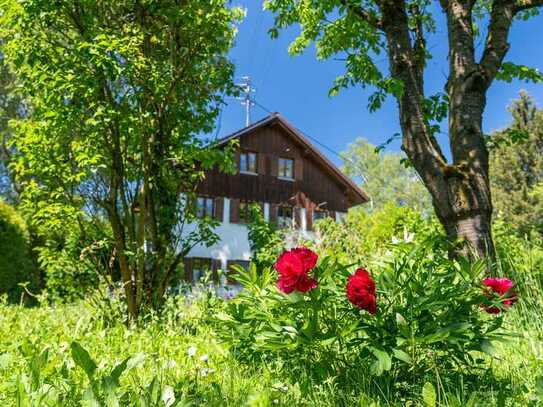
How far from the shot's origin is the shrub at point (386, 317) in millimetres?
2307

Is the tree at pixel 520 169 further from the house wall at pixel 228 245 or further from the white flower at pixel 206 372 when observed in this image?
the white flower at pixel 206 372

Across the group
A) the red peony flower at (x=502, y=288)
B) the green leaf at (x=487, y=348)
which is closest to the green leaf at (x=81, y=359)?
the green leaf at (x=487, y=348)

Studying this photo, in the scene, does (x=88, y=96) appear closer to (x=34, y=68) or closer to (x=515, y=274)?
(x=34, y=68)

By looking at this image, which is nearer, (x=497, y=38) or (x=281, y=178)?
(x=497, y=38)

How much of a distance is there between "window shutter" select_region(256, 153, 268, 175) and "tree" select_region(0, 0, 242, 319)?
1797cm

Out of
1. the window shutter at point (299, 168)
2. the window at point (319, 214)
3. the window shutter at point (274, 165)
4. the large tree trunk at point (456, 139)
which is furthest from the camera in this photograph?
the window at point (319, 214)

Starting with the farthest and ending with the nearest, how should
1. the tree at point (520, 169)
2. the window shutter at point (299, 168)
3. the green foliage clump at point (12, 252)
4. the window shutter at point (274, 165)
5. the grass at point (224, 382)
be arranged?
the tree at point (520, 169)
the window shutter at point (299, 168)
the window shutter at point (274, 165)
the green foliage clump at point (12, 252)
the grass at point (224, 382)

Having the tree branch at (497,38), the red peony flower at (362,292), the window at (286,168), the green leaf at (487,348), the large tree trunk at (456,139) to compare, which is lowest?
the green leaf at (487,348)

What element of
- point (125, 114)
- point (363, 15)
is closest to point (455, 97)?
point (363, 15)

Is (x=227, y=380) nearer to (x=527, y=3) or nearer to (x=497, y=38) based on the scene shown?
(x=497, y=38)

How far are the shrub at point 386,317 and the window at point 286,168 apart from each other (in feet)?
73.5

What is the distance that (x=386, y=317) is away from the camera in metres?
2.46

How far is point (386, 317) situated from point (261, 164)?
72.7 ft

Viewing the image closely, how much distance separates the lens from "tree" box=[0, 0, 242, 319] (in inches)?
199
